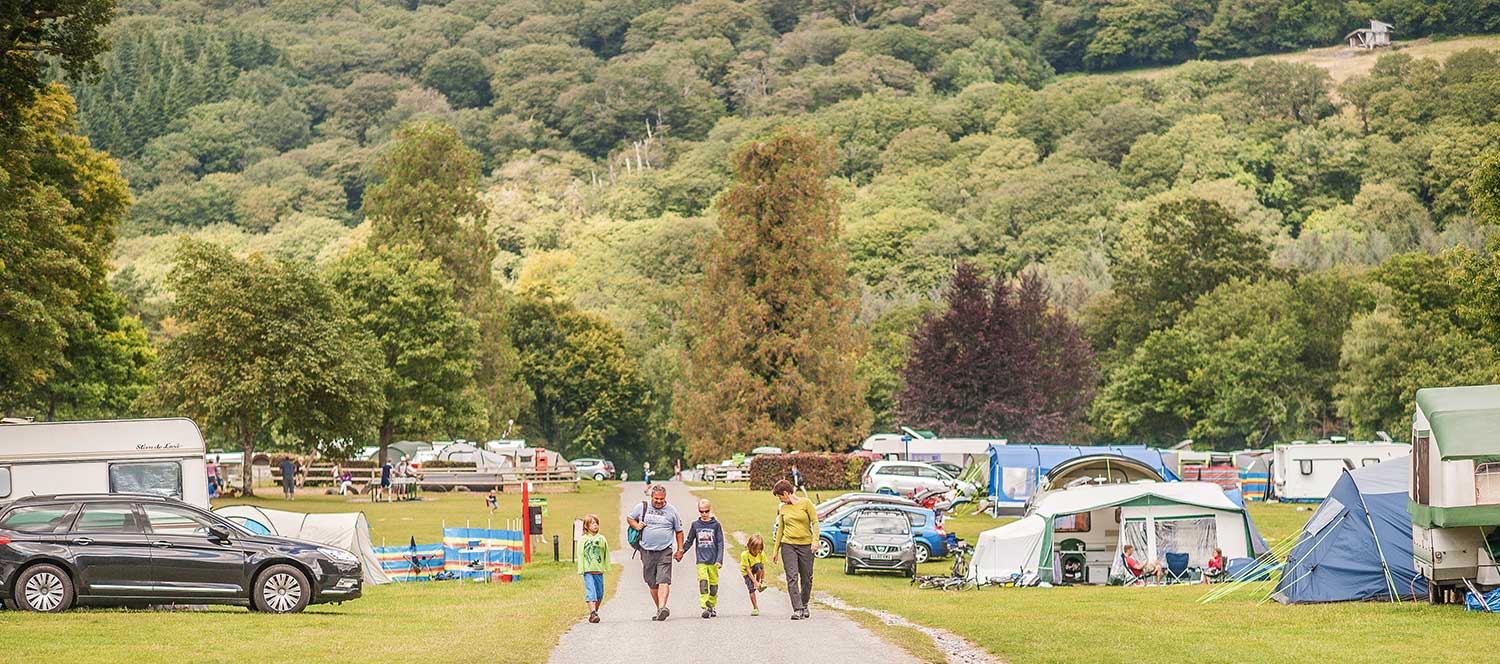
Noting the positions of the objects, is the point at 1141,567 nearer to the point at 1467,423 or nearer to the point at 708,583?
the point at 1467,423

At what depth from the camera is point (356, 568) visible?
72.0 ft

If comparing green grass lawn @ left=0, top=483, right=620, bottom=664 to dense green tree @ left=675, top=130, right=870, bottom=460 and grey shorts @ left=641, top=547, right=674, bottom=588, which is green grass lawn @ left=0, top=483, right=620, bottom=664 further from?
dense green tree @ left=675, top=130, right=870, bottom=460

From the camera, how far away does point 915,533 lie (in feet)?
113

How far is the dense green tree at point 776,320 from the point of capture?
6900cm

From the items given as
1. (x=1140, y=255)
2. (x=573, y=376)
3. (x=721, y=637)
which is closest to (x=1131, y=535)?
(x=721, y=637)

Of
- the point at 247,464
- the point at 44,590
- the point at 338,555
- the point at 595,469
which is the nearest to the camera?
the point at 44,590

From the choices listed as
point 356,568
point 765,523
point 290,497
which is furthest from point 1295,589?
point 290,497

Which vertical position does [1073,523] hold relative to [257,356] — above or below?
below

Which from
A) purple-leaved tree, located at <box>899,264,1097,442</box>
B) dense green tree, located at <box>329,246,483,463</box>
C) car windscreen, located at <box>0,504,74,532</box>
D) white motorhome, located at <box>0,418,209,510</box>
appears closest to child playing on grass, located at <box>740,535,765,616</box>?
car windscreen, located at <box>0,504,74,532</box>

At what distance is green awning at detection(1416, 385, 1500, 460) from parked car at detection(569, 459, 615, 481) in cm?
6101

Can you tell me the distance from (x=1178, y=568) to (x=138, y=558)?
17575mm

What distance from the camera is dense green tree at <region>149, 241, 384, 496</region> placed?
5309 cm

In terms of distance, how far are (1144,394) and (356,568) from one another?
67866 millimetres

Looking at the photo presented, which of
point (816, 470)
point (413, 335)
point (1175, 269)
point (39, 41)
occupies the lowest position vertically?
point (816, 470)
